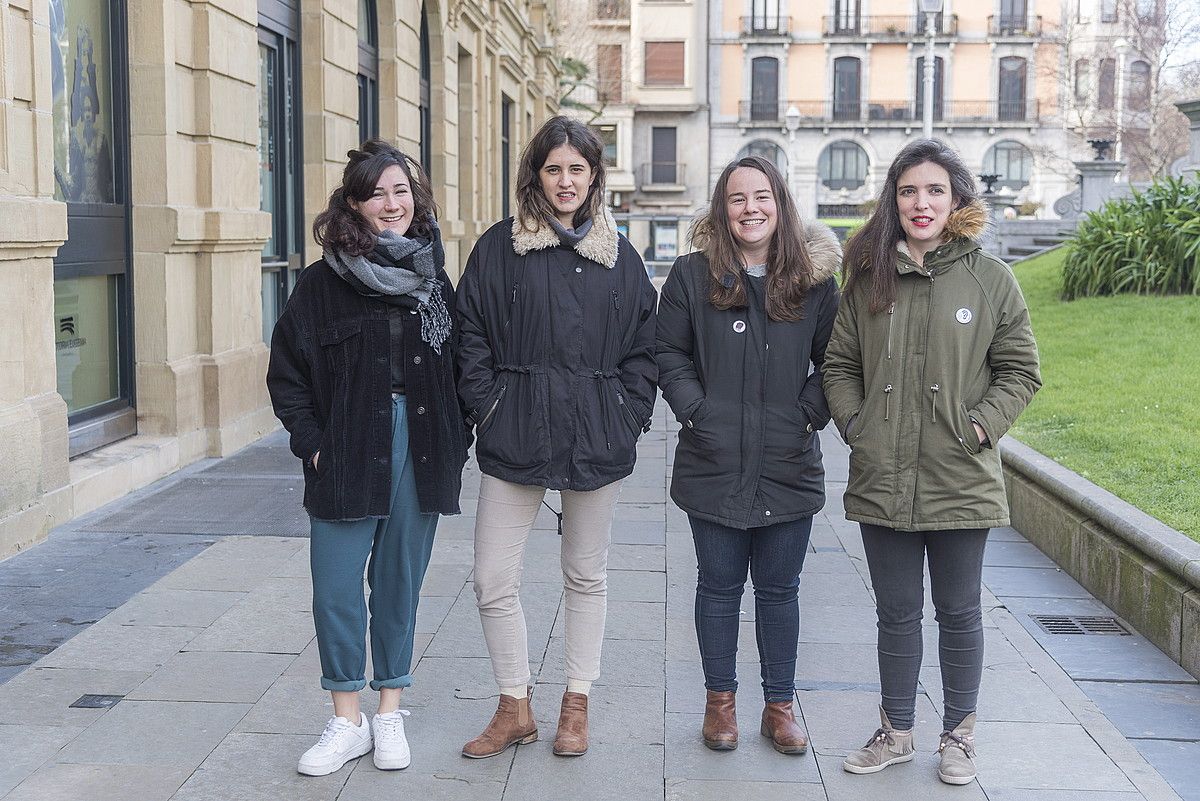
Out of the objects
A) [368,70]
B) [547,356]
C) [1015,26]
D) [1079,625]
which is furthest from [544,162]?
[1015,26]

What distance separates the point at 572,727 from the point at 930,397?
153 centimetres

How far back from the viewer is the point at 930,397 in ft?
13.7

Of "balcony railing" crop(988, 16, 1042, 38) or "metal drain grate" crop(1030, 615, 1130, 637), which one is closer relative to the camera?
"metal drain grate" crop(1030, 615, 1130, 637)

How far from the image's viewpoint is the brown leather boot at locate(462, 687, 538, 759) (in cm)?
440

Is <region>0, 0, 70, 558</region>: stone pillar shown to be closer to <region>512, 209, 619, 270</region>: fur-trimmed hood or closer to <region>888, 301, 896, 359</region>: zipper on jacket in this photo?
<region>512, 209, 619, 270</region>: fur-trimmed hood

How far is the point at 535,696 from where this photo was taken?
501 centimetres

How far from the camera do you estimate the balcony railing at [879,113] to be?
64875 mm

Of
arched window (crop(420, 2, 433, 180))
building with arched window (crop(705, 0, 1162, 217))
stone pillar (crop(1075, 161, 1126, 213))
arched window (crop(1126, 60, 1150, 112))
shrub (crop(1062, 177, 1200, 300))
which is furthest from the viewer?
building with arched window (crop(705, 0, 1162, 217))

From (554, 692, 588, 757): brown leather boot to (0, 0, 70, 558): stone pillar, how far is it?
3541 millimetres

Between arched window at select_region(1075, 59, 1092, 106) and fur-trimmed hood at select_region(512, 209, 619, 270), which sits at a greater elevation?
arched window at select_region(1075, 59, 1092, 106)

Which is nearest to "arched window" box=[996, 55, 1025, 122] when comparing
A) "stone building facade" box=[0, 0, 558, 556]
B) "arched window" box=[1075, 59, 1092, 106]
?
"arched window" box=[1075, 59, 1092, 106]

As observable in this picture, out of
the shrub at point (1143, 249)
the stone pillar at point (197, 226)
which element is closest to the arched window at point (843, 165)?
the shrub at point (1143, 249)

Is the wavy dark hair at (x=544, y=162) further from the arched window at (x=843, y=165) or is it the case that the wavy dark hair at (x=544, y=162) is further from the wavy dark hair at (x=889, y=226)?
the arched window at (x=843, y=165)

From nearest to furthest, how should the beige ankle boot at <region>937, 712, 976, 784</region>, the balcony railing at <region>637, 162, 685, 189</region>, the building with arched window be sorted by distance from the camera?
1. the beige ankle boot at <region>937, 712, 976, 784</region>
2. the balcony railing at <region>637, 162, 685, 189</region>
3. the building with arched window
